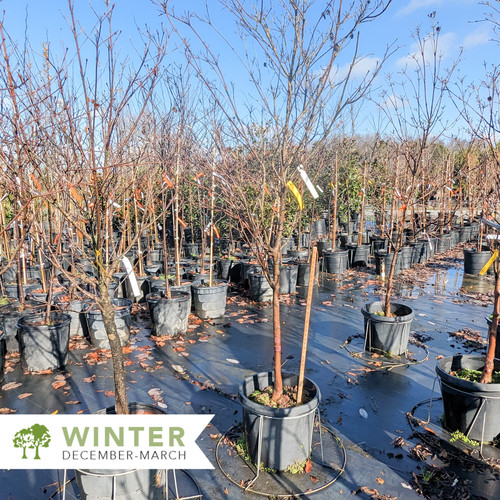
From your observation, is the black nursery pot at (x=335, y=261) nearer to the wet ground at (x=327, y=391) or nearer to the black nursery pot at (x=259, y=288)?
the wet ground at (x=327, y=391)

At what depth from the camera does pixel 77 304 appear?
19.6ft

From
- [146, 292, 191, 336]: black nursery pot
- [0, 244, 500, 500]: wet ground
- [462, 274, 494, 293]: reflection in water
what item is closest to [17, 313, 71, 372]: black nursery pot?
[0, 244, 500, 500]: wet ground

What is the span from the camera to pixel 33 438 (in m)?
2.42

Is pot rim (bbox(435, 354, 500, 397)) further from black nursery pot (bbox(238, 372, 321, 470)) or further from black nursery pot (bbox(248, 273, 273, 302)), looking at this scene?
black nursery pot (bbox(248, 273, 273, 302))

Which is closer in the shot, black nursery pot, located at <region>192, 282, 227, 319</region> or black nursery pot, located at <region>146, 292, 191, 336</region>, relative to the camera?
black nursery pot, located at <region>146, 292, 191, 336</region>

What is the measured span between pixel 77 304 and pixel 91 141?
4.20m

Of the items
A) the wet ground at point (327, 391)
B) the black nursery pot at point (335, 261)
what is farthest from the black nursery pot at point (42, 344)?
the black nursery pot at point (335, 261)

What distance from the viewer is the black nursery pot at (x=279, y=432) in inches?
111

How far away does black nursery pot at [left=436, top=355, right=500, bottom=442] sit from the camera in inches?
125

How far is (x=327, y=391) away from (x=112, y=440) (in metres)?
2.51

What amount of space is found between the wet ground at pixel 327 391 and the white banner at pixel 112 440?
64cm

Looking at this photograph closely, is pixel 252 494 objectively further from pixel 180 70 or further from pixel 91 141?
pixel 180 70

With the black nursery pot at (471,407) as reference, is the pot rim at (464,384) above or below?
above

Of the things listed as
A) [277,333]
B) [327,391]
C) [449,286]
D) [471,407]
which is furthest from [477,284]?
[277,333]
